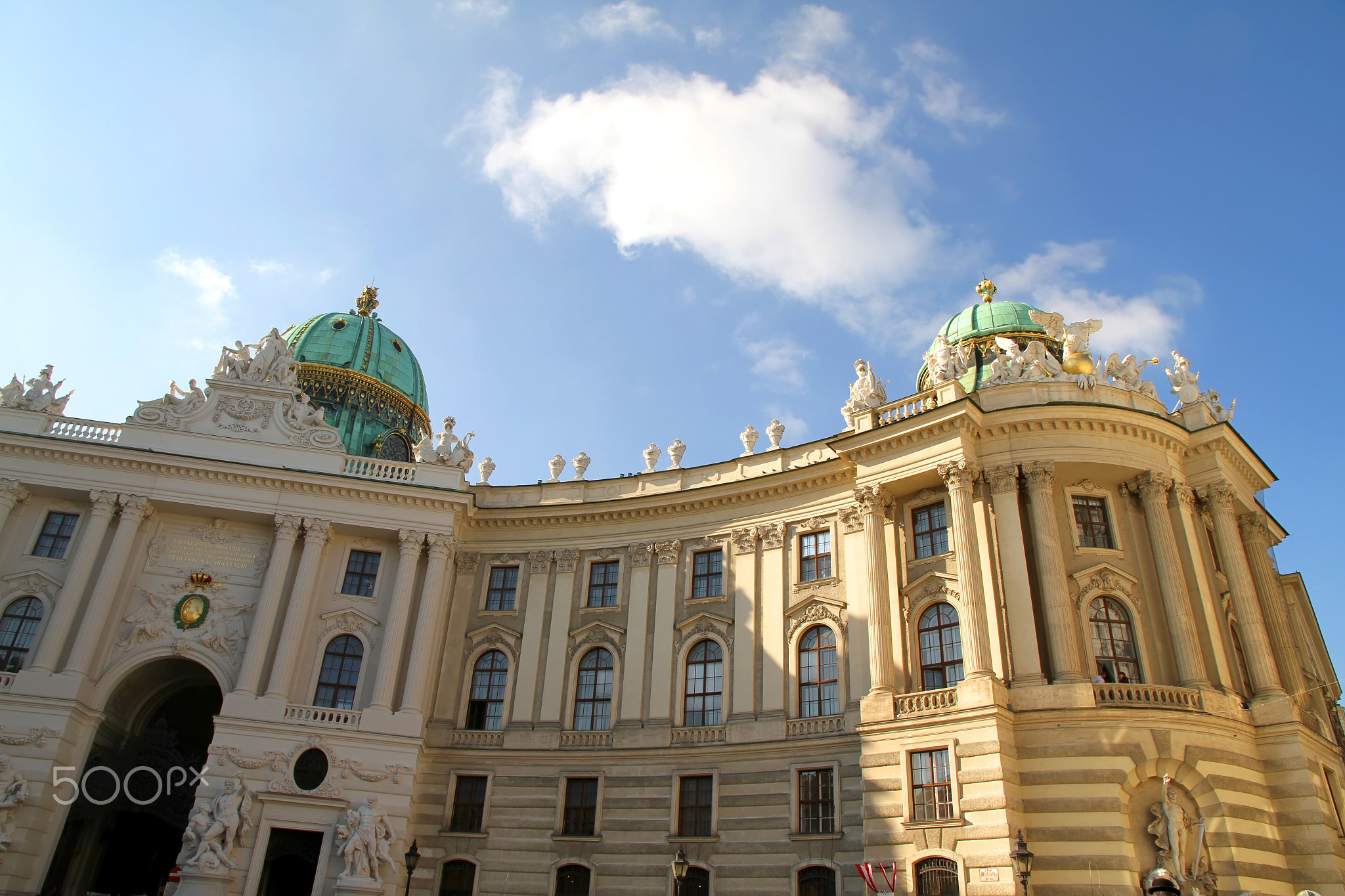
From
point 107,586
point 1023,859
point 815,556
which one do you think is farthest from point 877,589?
point 107,586

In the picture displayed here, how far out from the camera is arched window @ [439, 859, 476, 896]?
31.9 metres

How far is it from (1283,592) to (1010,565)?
637 inches

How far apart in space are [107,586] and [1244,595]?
37546 mm

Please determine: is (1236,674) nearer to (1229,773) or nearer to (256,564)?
(1229,773)

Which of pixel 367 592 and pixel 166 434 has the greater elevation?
pixel 166 434

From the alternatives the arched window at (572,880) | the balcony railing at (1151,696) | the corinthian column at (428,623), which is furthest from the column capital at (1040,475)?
the corinthian column at (428,623)

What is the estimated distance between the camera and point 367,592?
36.0 metres

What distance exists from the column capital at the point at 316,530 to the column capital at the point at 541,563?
302 inches

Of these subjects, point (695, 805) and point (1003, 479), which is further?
point (695, 805)

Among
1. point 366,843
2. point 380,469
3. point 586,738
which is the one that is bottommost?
point 366,843

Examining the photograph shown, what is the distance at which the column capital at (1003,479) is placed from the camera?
2950 cm

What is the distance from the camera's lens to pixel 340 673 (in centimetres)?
3434

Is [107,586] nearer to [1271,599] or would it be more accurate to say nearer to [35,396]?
[35,396]

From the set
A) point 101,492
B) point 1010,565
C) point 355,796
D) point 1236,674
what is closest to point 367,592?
point 355,796
